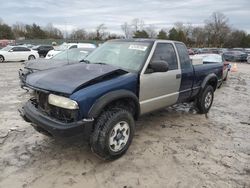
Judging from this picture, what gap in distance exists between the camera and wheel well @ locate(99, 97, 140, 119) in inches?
160

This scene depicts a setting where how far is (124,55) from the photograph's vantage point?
4.91 meters

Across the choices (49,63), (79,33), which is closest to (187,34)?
(79,33)

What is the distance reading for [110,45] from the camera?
17.7 ft

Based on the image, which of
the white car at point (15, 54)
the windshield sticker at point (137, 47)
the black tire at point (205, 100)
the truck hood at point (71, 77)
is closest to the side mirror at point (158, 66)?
the windshield sticker at point (137, 47)

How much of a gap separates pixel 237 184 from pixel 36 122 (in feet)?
9.67

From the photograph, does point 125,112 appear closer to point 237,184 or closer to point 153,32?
point 237,184

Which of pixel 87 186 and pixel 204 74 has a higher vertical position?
pixel 204 74

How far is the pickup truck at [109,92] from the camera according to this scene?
3612 millimetres

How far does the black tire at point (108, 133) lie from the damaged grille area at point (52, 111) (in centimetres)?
40

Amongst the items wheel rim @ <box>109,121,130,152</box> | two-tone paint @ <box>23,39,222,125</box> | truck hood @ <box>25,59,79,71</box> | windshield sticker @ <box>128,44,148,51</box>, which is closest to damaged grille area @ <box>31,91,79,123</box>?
two-tone paint @ <box>23,39,222,125</box>

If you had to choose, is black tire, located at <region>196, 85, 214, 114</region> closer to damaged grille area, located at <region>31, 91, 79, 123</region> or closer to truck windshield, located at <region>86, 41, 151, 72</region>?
truck windshield, located at <region>86, 41, 151, 72</region>

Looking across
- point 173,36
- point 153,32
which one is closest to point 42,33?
point 153,32

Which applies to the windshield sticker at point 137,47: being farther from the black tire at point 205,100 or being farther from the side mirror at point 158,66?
the black tire at point 205,100

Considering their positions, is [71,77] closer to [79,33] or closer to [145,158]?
[145,158]
